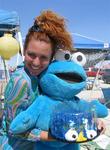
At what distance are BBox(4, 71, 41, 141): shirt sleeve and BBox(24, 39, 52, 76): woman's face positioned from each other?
69 millimetres

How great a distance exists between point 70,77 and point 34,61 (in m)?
0.21

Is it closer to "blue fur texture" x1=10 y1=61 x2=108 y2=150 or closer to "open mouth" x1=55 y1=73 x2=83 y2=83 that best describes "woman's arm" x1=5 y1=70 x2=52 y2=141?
"blue fur texture" x1=10 y1=61 x2=108 y2=150

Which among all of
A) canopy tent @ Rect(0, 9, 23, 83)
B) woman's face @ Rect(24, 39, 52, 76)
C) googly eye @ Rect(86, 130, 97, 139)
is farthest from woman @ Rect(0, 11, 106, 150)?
canopy tent @ Rect(0, 9, 23, 83)

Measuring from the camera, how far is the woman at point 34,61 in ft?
5.09

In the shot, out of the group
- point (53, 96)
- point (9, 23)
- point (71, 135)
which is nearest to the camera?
point (71, 135)

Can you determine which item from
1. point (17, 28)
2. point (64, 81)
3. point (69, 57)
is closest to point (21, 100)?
point (64, 81)

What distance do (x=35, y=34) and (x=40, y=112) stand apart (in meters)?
0.35

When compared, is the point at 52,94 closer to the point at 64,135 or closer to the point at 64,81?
the point at 64,81

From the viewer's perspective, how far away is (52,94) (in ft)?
5.37

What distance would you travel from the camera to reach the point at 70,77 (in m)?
1.67

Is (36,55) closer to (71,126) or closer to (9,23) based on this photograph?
(71,126)

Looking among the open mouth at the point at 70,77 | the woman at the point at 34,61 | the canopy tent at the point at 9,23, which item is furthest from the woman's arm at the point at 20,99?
the canopy tent at the point at 9,23

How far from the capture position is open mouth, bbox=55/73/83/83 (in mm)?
1650

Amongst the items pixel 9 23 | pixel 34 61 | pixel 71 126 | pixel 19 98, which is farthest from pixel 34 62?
pixel 9 23
